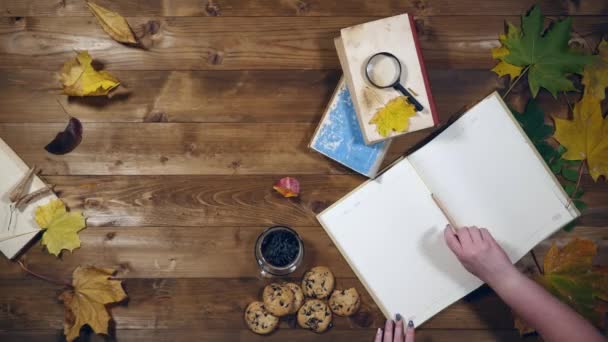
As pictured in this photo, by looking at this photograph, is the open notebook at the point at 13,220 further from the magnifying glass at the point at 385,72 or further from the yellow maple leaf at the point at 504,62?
the yellow maple leaf at the point at 504,62

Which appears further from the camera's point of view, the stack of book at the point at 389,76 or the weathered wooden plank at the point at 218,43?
the weathered wooden plank at the point at 218,43

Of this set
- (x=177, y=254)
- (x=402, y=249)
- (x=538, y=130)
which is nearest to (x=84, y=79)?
(x=177, y=254)

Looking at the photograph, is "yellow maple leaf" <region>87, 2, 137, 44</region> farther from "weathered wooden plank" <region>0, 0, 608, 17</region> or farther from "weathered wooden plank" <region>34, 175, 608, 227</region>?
"weathered wooden plank" <region>34, 175, 608, 227</region>

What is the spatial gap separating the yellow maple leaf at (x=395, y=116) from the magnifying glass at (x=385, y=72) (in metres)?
0.02

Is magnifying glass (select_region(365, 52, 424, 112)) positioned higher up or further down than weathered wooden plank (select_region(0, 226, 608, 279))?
higher up

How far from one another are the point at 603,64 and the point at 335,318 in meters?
1.00

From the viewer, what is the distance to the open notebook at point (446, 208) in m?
1.34

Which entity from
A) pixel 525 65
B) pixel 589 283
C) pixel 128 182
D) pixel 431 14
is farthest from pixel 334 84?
pixel 589 283

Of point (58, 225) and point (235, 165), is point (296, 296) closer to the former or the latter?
point (235, 165)

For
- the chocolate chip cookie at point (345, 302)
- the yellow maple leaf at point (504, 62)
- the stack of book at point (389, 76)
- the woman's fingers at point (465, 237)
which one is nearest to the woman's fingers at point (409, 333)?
the chocolate chip cookie at point (345, 302)

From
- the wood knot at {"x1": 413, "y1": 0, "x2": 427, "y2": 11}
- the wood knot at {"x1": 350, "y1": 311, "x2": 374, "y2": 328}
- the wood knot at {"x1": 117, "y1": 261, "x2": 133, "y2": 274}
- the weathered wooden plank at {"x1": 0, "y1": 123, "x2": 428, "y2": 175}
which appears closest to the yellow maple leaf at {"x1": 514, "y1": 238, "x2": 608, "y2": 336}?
the wood knot at {"x1": 350, "y1": 311, "x2": 374, "y2": 328}

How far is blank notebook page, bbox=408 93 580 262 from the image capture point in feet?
4.40

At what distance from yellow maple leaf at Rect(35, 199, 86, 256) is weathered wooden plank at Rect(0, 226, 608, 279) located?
0.08 ft

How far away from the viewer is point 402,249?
135 cm
